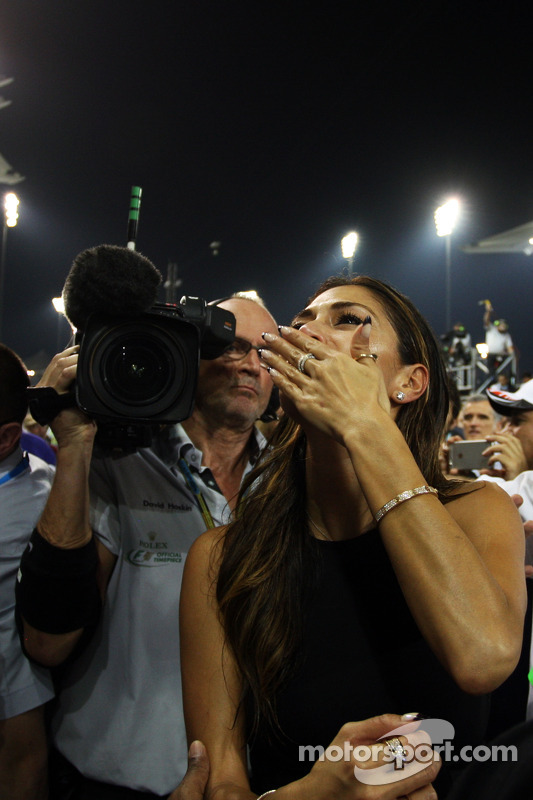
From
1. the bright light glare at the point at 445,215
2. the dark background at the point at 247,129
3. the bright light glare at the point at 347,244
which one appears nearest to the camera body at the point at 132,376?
the dark background at the point at 247,129

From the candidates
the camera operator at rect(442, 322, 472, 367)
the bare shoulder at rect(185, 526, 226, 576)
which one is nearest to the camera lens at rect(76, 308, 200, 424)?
the bare shoulder at rect(185, 526, 226, 576)

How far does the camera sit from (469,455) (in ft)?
8.55

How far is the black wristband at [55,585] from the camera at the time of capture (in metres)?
1.16

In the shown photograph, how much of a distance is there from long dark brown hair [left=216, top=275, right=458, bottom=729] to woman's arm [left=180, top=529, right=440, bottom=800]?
1.1 inches

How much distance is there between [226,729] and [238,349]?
3.60 ft

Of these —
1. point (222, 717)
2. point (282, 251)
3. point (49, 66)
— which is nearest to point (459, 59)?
point (282, 251)

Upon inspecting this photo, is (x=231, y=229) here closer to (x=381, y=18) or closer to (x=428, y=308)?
(x=381, y=18)

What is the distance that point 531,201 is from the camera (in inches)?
433

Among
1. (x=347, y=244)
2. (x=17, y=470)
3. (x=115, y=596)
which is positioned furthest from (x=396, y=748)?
(x=347, y=244)

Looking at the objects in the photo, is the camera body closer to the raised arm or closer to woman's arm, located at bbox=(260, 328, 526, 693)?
the raised arm

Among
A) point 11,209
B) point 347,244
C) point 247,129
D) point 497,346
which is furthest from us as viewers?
point 497,346

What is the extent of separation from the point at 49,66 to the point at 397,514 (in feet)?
25.3

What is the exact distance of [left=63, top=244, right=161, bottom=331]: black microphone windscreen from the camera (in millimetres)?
1164

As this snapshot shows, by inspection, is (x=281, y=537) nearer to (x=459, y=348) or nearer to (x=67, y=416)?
(x=67, y=416)
